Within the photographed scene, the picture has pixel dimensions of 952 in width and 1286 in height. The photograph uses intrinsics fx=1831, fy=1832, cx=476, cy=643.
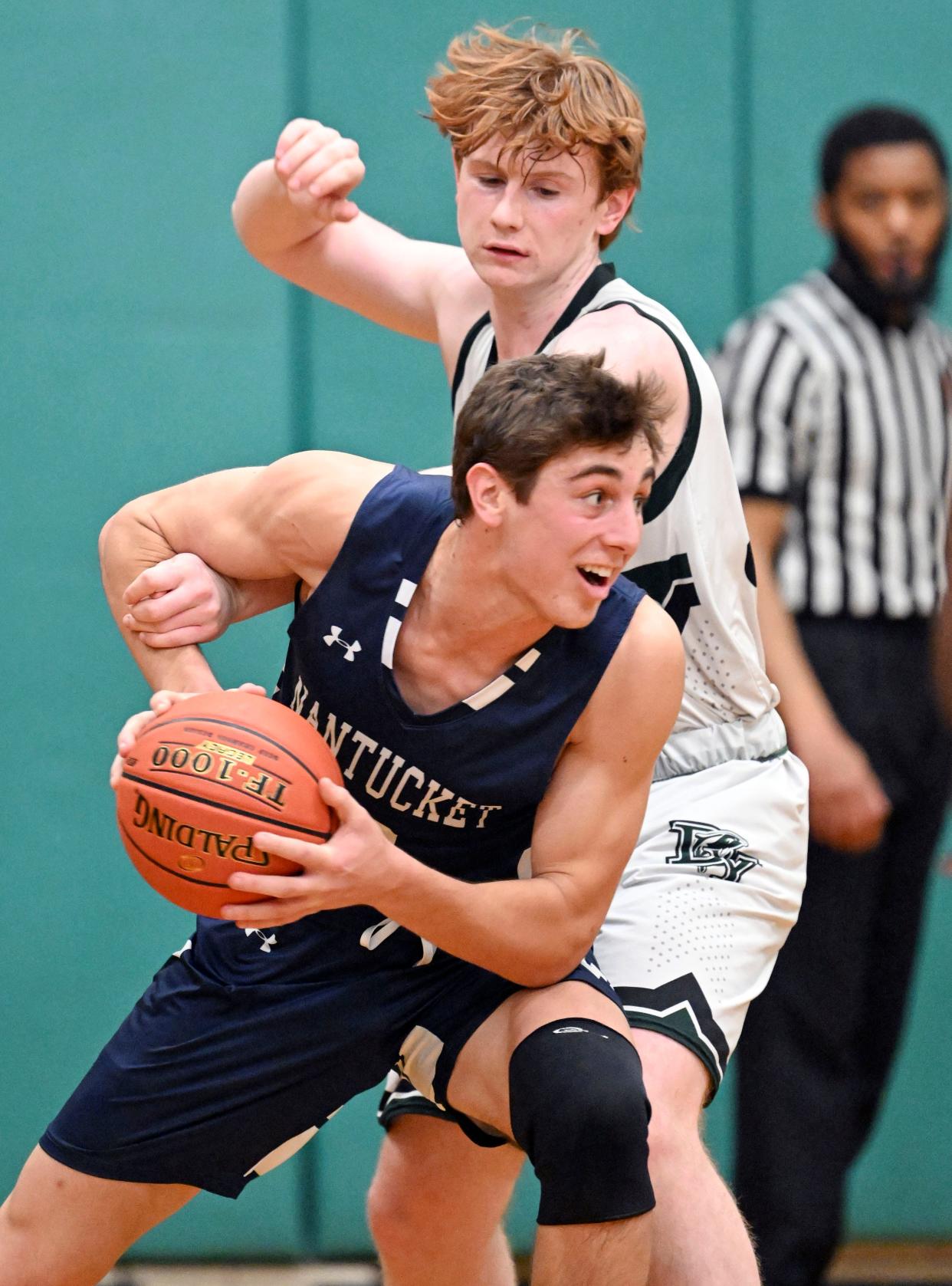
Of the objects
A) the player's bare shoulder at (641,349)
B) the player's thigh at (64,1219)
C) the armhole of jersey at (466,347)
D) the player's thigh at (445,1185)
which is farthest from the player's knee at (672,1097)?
the armhole of jersey at (466,347)

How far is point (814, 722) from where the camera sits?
14.4 feet

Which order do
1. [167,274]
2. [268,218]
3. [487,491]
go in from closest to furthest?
[487,491], [268,218], [167,274]

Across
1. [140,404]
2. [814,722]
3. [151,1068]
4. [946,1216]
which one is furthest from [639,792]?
[946,1216]

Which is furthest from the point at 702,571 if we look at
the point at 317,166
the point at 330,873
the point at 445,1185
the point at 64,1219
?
the point at 64,1219

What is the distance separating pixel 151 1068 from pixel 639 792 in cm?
101

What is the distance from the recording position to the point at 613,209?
136 inches

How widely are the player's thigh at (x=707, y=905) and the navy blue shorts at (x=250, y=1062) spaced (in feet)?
0.47

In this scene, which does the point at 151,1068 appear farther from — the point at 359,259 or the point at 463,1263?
the point at 359,259

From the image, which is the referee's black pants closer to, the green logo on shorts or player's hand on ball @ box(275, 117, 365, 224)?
the green logo on shorts

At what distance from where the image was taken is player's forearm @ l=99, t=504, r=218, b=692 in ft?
10.5

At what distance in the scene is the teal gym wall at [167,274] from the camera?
5.04m

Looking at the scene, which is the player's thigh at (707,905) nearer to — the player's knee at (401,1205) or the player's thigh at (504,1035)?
the player's thigh at (504,1035)

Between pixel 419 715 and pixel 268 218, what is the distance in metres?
1.36

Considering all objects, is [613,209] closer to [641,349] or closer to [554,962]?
[641,349]
